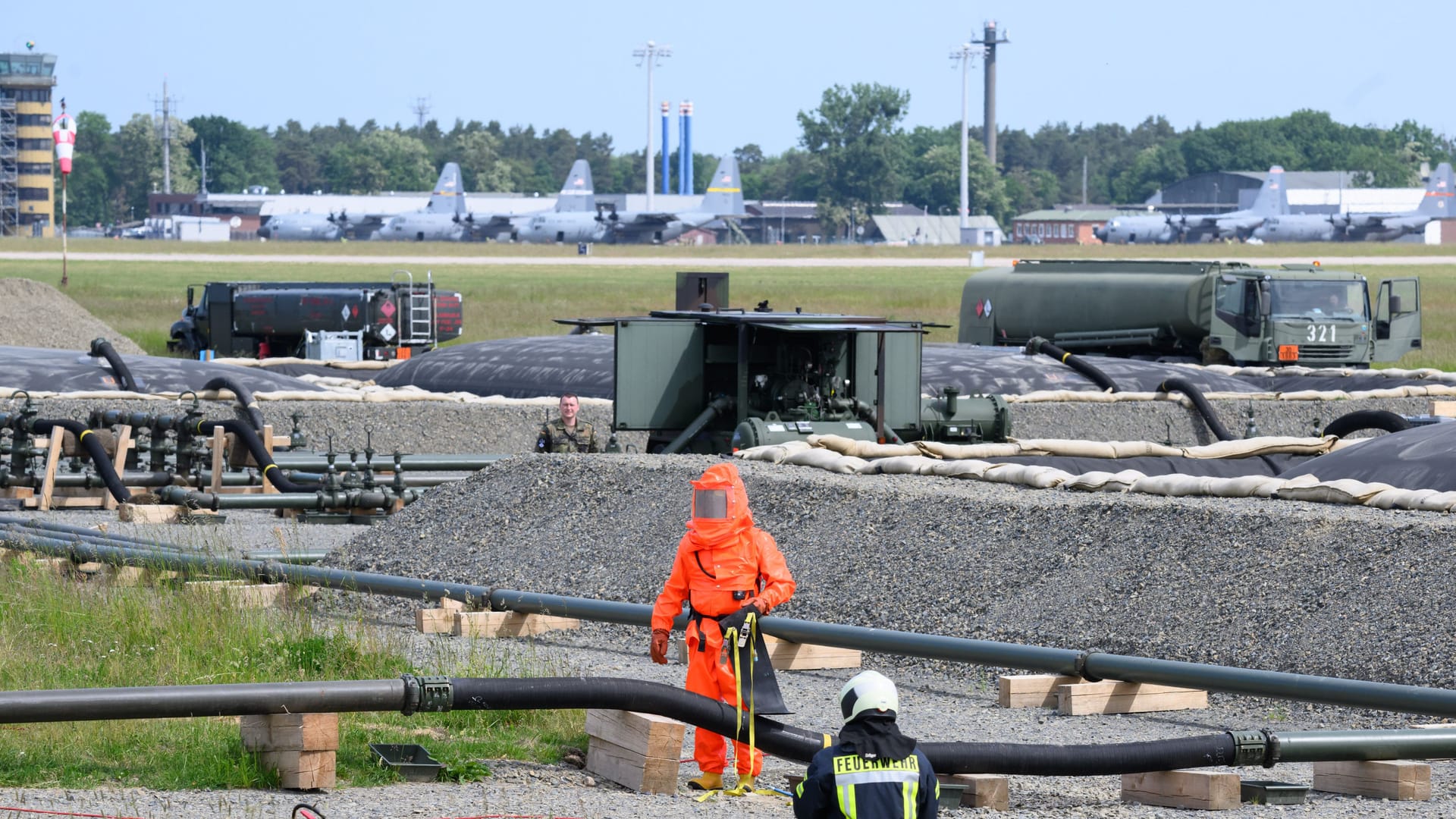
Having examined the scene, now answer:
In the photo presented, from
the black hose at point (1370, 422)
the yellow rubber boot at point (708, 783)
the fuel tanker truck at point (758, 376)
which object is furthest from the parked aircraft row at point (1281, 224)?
the yellow rubber boot at point (708, 783)

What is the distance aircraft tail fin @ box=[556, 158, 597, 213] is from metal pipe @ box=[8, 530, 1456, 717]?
449 feet

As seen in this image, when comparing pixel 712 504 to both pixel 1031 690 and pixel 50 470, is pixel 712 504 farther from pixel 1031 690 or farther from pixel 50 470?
pixel 50 470

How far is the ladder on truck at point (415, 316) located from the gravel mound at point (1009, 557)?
70.1 ft

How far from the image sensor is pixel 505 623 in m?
12.9

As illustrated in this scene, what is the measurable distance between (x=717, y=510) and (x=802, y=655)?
3.61 metres

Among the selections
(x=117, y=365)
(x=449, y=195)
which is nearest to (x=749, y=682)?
(x=117, y=365)

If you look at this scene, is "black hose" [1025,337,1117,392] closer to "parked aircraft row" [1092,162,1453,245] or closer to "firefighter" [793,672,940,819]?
"firefighter" [793,672,940,819]

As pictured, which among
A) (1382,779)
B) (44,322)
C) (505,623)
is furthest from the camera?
(44,322)

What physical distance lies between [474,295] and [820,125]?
13605 centimetres

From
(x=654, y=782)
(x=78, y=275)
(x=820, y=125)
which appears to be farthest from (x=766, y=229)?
(x=654, y=782)

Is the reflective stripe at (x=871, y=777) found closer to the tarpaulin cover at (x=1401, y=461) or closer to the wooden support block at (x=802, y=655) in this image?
the wooden support block at (x=802, y=655)

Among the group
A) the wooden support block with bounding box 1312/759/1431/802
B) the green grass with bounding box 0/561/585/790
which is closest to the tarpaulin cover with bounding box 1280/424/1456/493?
the wooden support block with bounding box 1312/759/1431/802

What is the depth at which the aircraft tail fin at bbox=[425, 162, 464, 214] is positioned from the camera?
143 m

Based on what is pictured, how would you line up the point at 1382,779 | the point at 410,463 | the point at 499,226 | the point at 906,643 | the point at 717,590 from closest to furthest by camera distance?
the point at 1382,779
the point at 717,590
the point at 906,643
the point at 410,463
the point at 499,226
